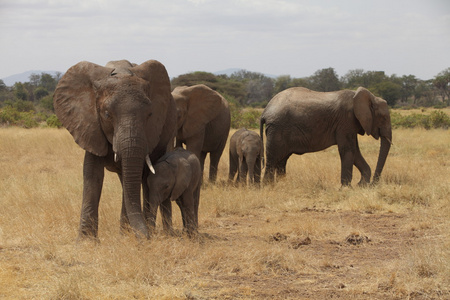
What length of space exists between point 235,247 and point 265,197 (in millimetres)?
3627

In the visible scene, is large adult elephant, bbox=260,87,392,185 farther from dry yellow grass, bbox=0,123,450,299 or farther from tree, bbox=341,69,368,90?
tree, bbox=341,69,368,90

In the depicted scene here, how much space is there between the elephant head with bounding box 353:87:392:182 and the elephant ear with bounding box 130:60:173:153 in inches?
212

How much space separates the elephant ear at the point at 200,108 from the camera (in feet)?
36.3

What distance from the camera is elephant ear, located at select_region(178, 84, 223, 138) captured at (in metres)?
11.1

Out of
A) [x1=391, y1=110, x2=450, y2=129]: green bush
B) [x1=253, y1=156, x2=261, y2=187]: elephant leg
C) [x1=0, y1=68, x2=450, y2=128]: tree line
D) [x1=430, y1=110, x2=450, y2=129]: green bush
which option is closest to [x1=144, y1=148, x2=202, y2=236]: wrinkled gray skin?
[x1=253, y1=156, x2=261, y2=187]: elephant leg

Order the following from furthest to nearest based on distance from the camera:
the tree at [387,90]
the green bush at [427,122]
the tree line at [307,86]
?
the tree at [387,90] → the tree line at [307,86] → the green bush at [427,122]

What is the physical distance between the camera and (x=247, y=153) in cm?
1168

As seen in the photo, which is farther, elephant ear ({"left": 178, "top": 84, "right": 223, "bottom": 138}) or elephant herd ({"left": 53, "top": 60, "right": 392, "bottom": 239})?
elephant ear ({"left": 178, "top": 84, "right": 223, "bottom": 138})

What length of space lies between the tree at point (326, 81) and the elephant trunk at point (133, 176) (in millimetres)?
53258

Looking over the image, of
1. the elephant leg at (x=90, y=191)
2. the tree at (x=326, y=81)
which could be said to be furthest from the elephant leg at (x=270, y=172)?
the tree at (x=326, y=81)

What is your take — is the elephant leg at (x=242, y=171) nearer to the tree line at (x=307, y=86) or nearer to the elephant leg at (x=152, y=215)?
the elephant leg at (x=152, y=215)

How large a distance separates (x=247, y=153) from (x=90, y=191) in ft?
16.5

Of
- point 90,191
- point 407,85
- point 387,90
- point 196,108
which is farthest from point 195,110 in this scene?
point 407,85

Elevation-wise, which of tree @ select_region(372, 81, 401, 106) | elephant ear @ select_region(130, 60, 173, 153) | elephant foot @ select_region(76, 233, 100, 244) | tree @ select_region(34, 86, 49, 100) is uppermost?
elephant ear @ select_region(130, 60, 173, 153)
